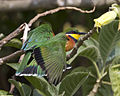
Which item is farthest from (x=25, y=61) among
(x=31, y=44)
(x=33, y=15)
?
(x=33, y=15)

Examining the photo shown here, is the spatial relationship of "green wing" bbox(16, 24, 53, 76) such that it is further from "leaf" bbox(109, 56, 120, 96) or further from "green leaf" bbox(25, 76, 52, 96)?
"leaf" bbox(109, 56, 120, 96)

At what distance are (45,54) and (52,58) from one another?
1.6 inches

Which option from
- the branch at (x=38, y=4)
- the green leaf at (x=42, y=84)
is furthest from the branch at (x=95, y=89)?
the branch at (x=38, y=4)

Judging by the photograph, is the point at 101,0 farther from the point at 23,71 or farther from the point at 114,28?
the point at 23,71

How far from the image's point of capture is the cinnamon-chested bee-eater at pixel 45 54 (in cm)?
135

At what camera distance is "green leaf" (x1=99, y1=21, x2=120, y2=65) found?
58.6 inches

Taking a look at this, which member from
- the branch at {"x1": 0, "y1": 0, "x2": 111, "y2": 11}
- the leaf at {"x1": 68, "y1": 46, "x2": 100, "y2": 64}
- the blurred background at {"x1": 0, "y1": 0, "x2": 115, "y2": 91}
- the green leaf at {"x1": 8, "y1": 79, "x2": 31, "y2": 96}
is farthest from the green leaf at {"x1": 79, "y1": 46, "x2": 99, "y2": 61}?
the green leaf at {"x1": 8, "y1": 79, "x2": 31, "y2": 96}

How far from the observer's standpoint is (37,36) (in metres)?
1.59

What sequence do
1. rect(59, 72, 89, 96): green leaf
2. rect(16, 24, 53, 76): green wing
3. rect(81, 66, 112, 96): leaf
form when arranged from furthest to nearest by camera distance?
rect(81, 66, 112, 96): leaf < rect(16, 24, 53, 76): green wing < rect(59, 72, 89, 96): green leaf

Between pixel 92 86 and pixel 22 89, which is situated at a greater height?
pixel 22 89

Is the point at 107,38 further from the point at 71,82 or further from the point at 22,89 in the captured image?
the point at 22,89

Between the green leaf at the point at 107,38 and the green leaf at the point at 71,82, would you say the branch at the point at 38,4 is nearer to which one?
the green leaf at the point at 107,38

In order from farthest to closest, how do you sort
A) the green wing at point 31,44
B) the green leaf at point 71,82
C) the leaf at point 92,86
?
the leaf at point 92,86, the green wing at point 31,44, the green leaf at point 71,82

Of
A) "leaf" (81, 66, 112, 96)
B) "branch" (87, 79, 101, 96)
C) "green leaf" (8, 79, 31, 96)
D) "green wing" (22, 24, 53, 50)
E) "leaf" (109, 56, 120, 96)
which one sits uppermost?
"green wing" (22, 24, 53, 50)
